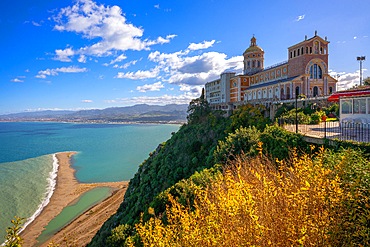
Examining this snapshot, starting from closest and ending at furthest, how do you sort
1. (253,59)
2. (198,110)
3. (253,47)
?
(198,110)
(253,59)
(253,47)

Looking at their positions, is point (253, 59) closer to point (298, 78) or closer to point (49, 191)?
point (298, 78)

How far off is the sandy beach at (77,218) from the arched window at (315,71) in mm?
28123

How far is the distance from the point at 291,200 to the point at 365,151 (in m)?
6.89

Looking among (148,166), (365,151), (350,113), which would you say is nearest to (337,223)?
(365,151)

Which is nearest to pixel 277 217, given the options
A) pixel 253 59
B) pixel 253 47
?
pixel 253 59

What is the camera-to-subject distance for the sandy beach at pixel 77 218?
21.4m

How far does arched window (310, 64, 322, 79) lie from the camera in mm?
31284

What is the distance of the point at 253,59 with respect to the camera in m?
47.6

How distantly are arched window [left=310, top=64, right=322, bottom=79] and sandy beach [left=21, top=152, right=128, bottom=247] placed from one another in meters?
28.1

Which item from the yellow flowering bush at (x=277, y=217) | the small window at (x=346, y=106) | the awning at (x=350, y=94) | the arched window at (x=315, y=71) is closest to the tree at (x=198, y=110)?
the arched window at (x=315, y=71)

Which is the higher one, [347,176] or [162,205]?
[347,176]

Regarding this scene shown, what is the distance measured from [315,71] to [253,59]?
57.3 feet

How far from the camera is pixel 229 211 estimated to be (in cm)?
430

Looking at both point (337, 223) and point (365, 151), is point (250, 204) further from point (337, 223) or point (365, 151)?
point (365, 151)
